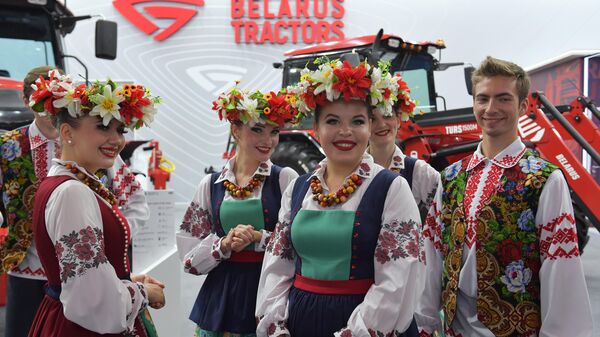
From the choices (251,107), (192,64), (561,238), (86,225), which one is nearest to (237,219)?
(251,107)

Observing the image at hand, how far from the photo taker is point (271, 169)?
8.43ft

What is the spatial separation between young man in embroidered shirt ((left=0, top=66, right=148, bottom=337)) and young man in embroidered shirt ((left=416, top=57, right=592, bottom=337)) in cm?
146

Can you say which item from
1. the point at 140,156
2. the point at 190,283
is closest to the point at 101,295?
the point at 190,283

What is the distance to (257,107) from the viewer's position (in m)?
2.58

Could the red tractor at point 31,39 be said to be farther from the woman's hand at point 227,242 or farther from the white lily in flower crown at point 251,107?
the woman's hand at point 227,242

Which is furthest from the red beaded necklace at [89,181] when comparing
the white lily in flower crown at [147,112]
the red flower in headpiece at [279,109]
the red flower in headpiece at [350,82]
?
the red flower in headpiece at [279,109]

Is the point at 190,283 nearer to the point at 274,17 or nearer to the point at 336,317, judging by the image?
the point at 336,317

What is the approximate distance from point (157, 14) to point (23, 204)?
8980 mm

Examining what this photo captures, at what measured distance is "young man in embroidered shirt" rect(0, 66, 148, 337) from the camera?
2.48 meters

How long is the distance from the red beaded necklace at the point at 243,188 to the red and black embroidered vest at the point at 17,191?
2.77 ft

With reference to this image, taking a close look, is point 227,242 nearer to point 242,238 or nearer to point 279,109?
point 242,238

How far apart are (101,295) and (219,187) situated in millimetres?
955

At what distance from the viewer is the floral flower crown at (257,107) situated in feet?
8.36

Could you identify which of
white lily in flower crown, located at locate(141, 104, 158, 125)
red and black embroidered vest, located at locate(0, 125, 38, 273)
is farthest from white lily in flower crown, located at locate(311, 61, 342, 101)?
red and black embroidered vest, located at locate(0, 125, 38, 273)
